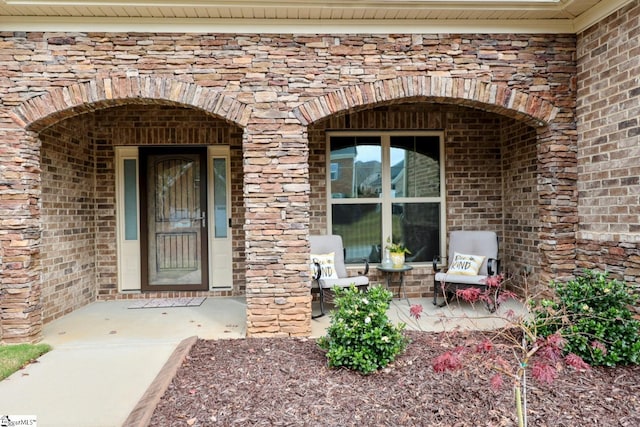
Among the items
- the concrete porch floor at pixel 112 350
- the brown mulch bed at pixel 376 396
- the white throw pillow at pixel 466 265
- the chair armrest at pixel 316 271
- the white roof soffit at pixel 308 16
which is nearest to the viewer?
the brown mulch bed at pixel 376 396

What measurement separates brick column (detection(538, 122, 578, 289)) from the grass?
4937mm

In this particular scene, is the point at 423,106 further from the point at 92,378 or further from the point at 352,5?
the point at 92,378

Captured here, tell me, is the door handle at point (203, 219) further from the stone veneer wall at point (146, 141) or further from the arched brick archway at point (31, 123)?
the arched brick archway at point (31, 123)

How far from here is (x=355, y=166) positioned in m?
5.66

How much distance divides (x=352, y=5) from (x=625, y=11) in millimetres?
2376

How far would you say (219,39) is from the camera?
3936mm

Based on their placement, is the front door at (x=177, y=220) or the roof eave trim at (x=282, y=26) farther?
the front door at (x=177, y=220)

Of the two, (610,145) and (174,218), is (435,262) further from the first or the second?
(174,218)

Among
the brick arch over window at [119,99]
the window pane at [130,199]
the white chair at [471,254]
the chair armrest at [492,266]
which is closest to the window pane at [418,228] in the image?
the white chair at [471,254]

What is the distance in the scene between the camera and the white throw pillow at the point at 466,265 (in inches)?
199

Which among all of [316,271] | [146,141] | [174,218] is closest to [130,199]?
[174,218]

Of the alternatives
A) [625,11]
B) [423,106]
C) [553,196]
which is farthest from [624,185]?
[423,106]

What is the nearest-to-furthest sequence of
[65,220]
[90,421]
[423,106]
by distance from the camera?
[90,421], [65,220], [423,106]

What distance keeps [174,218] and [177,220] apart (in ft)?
0.16
